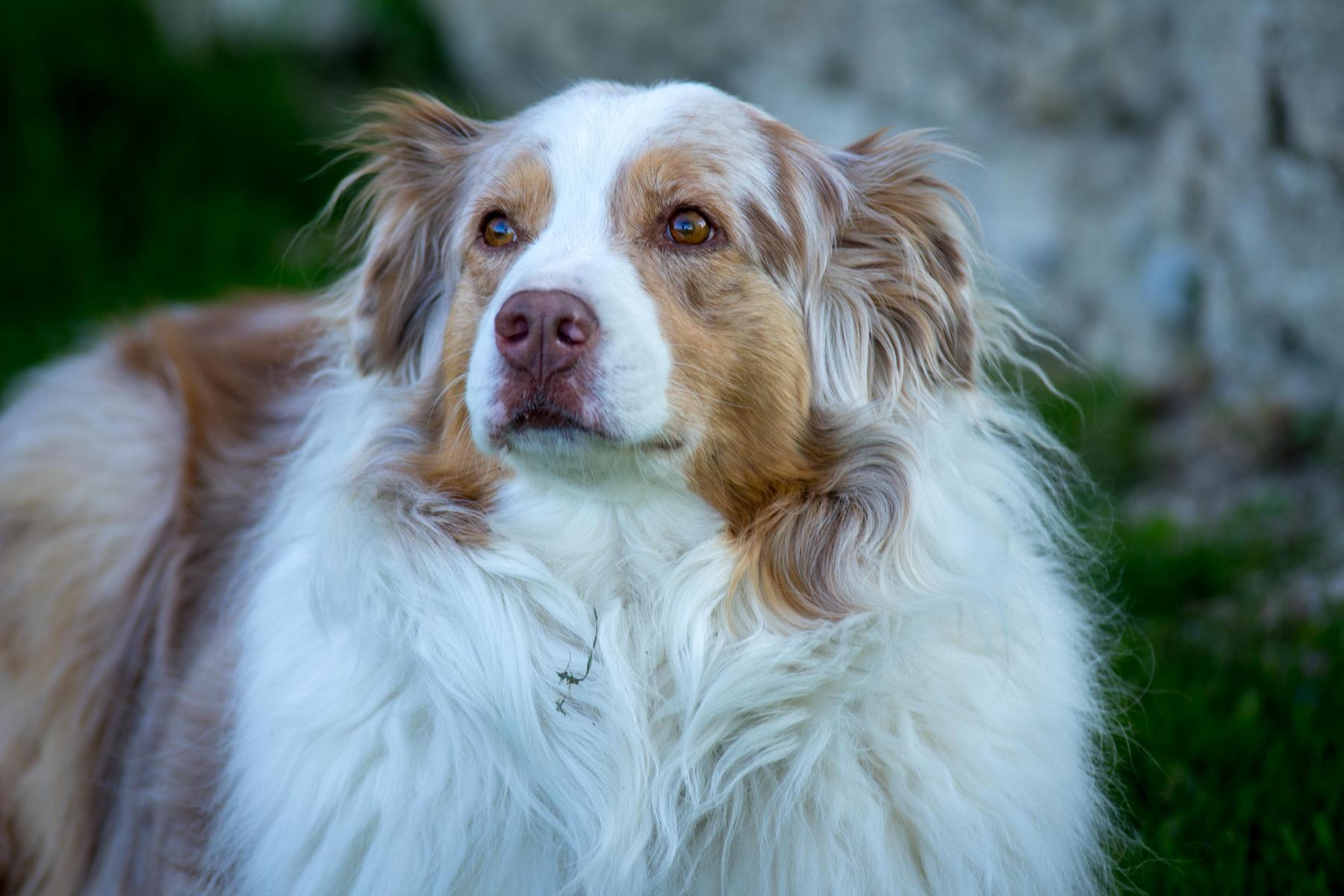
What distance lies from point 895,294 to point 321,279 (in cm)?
515

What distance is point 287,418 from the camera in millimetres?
3752

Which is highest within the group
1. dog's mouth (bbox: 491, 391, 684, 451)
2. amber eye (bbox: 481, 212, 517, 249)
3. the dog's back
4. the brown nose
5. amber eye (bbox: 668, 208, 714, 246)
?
amber eye (bbox: 668, 208, 714, 246)

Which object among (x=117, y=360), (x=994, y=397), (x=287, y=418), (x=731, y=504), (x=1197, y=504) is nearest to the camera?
(x=731, y=504)

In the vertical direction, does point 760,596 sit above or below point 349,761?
above

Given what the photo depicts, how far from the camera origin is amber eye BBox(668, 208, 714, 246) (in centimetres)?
279

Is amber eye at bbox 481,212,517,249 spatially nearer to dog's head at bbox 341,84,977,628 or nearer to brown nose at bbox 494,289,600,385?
dog's head at bbox 341,84,977,628

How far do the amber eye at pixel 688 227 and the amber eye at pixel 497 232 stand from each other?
0.37 m

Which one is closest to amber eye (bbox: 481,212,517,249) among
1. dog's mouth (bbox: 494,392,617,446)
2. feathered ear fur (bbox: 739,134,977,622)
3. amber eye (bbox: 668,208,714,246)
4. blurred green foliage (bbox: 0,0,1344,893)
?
amber eye (bbox: 668,208,714,246)

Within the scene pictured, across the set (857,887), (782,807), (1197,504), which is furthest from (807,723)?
(1197,504)

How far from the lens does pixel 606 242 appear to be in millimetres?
2711

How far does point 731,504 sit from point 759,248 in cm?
62

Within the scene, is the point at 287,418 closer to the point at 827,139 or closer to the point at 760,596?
the point at 760,596

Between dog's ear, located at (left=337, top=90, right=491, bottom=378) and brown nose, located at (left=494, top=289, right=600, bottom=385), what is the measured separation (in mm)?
743

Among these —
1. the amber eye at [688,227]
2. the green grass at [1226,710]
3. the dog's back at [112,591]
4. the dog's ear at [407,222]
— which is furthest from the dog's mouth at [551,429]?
the green grass at [1226,710]
